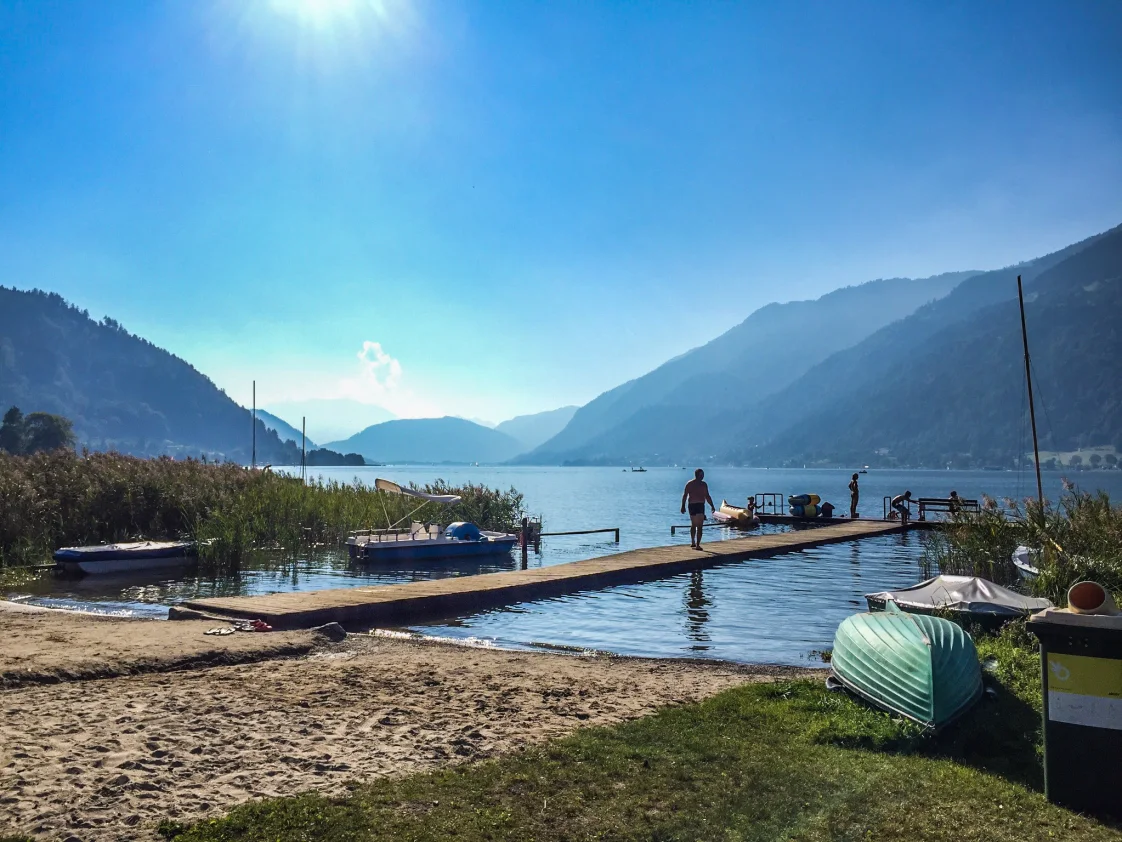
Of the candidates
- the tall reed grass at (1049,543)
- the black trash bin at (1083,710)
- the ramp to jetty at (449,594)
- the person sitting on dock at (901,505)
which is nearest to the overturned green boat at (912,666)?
the black trash bin at (1083,710)

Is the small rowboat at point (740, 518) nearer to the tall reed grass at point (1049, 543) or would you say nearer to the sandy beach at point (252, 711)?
the tall reed grass at point (1049, 543)

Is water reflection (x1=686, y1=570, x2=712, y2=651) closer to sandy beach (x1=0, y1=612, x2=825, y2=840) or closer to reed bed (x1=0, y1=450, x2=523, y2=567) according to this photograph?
sandy beach (x1=0, y1=612, x2=825, y2=840)

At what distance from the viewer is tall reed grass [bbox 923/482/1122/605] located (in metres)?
11.3

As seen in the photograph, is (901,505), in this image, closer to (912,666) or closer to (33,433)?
(912,666)

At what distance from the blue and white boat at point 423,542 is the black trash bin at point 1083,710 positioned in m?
21.1

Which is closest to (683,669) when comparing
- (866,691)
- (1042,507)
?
(866,691)

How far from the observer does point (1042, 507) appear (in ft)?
57.4

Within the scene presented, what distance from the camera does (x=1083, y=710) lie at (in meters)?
5.29

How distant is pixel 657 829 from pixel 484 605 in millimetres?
11378

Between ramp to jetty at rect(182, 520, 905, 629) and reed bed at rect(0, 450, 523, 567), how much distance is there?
877cm

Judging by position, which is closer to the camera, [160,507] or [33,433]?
[160,507]

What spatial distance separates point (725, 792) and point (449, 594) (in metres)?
10.5

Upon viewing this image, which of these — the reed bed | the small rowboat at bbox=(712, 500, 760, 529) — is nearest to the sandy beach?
the reed bed

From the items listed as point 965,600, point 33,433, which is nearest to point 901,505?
point 965,600
